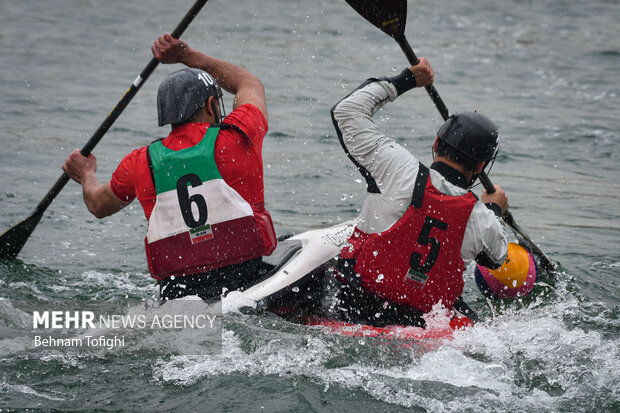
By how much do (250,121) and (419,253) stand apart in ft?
3.70

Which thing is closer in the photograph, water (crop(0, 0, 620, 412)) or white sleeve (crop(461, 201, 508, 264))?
water (crop(0, 0, 620, 412))

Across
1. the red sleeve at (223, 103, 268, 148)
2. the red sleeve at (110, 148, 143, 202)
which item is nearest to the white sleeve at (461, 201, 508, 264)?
the red sleeve at (223, 103, 268, 148)

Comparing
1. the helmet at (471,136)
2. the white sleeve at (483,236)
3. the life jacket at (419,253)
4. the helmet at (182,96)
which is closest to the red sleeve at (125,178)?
the helmet at (182,96)

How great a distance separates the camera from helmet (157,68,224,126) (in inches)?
167

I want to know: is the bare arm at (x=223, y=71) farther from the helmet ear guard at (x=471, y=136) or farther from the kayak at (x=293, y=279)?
the helmet ear guard at (x=471, y=136)

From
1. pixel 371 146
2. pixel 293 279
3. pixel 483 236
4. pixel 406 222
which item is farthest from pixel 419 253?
pixel 293 279

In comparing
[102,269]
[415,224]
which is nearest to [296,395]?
[415,224]

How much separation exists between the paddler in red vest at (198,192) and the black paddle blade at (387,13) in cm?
101

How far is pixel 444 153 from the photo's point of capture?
4.25m

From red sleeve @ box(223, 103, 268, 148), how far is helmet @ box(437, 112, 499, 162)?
97cm

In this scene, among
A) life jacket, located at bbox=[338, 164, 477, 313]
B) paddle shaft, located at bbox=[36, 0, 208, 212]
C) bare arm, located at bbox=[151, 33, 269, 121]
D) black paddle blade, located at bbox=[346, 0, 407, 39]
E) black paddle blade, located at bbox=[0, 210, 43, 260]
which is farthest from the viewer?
black paddle blade, located at bbox=[0, 210, 43, 260]

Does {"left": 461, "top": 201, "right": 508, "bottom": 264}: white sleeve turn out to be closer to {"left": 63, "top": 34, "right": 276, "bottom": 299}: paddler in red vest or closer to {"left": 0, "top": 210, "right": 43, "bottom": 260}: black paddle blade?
{"left": 63, "top": 34, "right": 276, "bottom": 299}: paddler in red vest

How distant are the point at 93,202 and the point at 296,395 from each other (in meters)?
1.59

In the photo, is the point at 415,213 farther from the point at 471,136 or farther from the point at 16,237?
the point at 16,237
